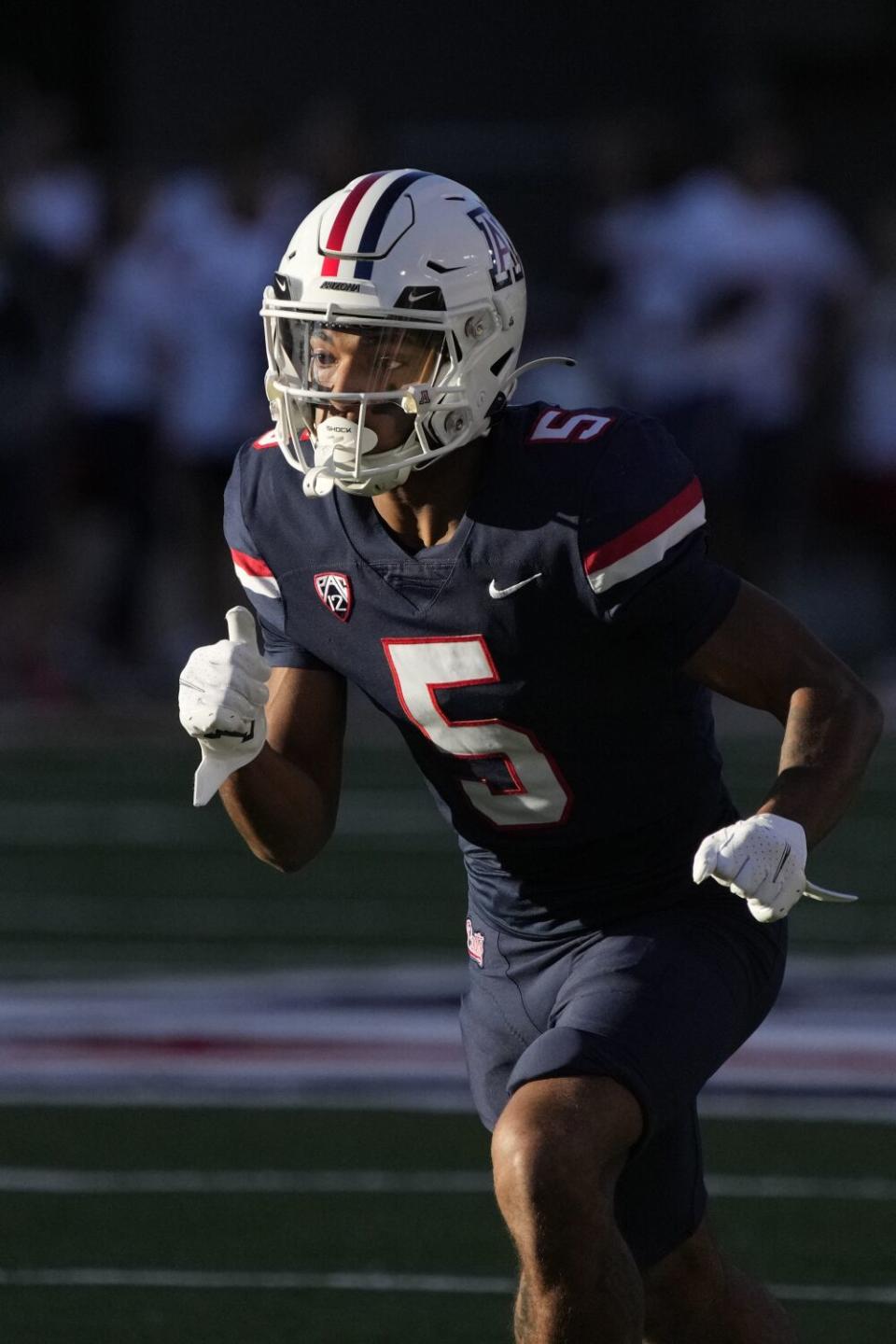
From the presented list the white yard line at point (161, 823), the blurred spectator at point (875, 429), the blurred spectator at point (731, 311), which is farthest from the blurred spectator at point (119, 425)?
the blurred spectator at point (875, 429)

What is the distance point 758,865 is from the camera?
2.81m

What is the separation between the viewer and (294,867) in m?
3.43

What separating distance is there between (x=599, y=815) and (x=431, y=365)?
2.01 feet

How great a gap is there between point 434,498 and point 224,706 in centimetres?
41

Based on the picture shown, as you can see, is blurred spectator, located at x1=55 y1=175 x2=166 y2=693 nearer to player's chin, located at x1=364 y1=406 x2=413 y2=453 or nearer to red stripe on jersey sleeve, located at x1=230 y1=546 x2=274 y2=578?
red stripe on jersey sleeve, located at x1=230 y1=546 x2=274 y2=578

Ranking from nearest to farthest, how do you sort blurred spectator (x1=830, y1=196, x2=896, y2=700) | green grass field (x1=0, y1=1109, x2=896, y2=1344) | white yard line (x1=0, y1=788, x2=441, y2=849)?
green grass field (x1=0, y1=1109, x2=896, y2=1344) < white yard line (x1=0, y1=788, x2=441, y2=849) < blurred spectator (x1=830, y1=196, x2=896, y2=700)

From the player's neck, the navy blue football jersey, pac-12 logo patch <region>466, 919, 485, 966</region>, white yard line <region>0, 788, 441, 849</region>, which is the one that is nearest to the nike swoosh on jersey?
the navy blue football jersey

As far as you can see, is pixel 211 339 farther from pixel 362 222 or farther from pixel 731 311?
pixel 362 222

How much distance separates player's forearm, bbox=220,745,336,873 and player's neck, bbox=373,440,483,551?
342 millimetres

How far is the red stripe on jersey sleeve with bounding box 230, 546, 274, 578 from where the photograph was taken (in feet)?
11.3

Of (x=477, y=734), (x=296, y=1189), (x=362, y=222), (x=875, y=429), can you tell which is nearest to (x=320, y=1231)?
(x=296, y=1189)

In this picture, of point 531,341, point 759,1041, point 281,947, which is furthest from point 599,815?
point 531,341

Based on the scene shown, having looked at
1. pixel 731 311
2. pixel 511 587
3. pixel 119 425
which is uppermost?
pixel 511 587

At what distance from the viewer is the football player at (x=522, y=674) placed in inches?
122
